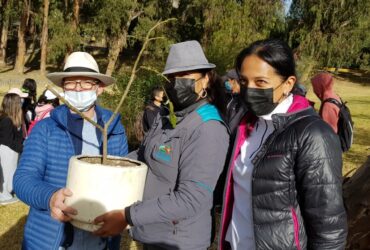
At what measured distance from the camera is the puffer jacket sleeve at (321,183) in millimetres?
1604

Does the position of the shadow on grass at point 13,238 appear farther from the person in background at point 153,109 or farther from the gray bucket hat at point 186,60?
the gray bucket hat at point 186,60

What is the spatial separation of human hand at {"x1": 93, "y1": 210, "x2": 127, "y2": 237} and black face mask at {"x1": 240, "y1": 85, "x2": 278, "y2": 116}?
27.1 inches

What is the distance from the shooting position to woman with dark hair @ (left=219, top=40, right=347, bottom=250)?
162 centimetres

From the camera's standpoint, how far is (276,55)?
1784mm

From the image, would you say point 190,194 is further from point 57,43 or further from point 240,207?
point 57,43

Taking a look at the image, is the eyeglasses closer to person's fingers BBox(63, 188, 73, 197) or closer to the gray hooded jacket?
the gray hooded jacket

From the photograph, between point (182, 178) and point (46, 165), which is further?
point (46, 165)

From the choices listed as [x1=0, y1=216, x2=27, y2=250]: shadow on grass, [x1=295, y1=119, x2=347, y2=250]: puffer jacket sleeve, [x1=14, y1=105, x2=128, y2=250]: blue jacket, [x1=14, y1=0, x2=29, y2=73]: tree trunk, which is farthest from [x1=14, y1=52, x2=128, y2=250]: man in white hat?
[x1=14, y1=0, x2=29, y2=73]: tree trunk

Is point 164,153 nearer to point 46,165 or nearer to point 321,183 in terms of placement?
point 46,165

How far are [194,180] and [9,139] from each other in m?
5.04

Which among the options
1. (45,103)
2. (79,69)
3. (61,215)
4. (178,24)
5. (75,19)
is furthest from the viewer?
(178,24)

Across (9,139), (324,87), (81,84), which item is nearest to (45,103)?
(9,139)

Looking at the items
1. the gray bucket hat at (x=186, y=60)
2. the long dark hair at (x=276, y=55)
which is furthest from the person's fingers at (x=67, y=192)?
the long dark hair at (x=276, y=55)

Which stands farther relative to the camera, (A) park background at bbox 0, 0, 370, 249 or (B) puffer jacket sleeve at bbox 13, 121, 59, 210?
(A) park background at bbox 0, 0, 370, 249
